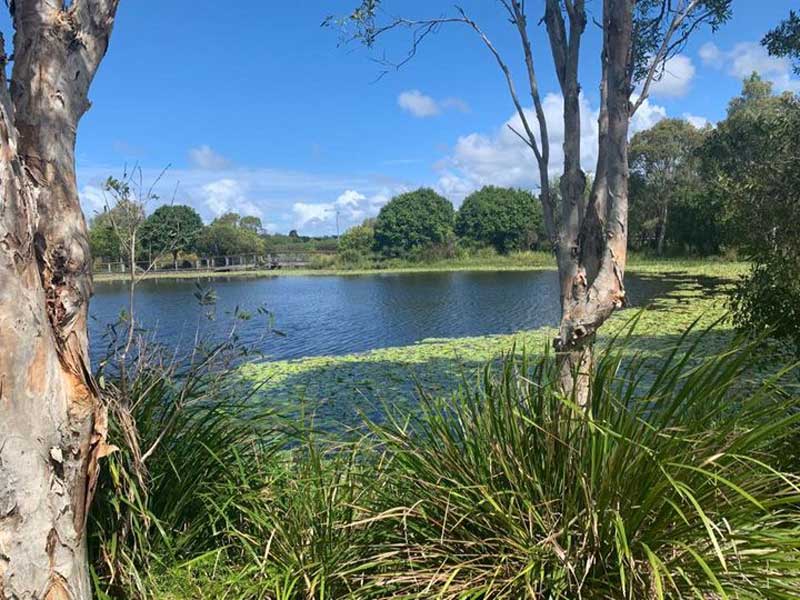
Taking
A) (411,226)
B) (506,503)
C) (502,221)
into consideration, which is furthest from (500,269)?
(506,503)

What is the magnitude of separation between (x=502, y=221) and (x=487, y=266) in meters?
8.80

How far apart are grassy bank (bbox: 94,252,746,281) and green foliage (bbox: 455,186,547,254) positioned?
2.83 m

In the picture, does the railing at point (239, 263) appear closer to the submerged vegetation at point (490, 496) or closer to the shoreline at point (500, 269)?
the shoreline at point (500, 269)

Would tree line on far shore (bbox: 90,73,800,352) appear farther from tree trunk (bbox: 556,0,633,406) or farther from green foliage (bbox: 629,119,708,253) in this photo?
tree trunk (bbox: 556,0,633,406)

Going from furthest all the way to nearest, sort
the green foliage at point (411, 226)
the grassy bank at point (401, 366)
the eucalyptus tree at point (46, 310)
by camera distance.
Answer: the green foliage at point (411, 226) < the grassy bank at point (401, 366) < the eucalyptus tree at point (46, 310)

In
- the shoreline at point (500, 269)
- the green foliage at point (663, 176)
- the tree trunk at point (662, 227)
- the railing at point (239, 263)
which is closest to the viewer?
the shoreline at point (500, 269)

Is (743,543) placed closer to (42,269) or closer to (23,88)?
(42,269)

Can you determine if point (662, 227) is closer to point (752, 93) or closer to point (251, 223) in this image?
point (752, 93)

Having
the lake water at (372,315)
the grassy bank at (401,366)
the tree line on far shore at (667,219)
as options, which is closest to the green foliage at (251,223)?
the tree line on far shore at (667,219)

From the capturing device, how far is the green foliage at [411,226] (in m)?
60.4

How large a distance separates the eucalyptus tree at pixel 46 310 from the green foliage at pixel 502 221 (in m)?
55.4

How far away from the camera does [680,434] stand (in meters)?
2.01

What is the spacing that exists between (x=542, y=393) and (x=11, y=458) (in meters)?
1.87

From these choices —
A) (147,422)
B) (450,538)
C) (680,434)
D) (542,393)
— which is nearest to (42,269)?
(147,422)
